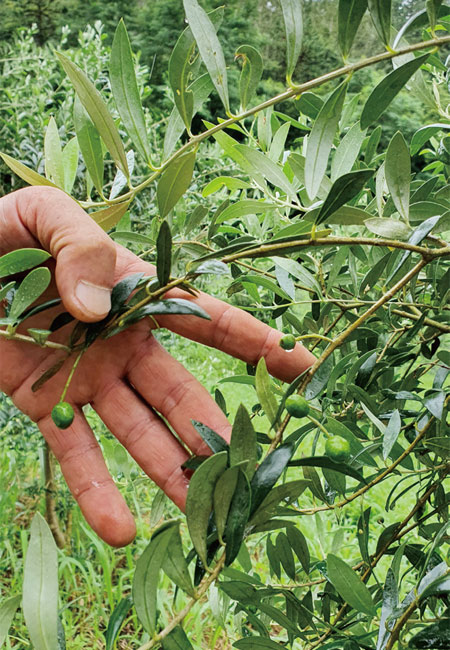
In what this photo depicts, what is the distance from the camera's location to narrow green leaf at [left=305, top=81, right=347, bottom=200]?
40 centimetres

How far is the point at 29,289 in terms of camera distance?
42cm

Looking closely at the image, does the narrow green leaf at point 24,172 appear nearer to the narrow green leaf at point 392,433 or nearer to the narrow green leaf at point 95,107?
the narrow green leaf at point 95,107

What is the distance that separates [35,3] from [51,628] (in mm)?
10047

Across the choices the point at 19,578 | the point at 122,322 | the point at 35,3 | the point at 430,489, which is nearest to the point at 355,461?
the point at 430,489

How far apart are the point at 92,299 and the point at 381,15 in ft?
0.96

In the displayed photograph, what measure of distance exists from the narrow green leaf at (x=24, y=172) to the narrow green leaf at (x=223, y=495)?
1.08 ft

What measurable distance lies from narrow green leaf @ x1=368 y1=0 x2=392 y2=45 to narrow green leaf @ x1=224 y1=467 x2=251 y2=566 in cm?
31

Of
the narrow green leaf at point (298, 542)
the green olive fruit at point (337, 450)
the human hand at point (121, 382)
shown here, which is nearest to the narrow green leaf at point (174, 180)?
the human hand at point (121, 382)

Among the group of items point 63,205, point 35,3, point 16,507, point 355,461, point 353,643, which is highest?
point 35,3

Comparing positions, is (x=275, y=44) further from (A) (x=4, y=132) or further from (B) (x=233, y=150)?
(B) (x=233, y=150)

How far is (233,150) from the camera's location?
528 mm

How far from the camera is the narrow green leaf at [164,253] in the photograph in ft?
1.27

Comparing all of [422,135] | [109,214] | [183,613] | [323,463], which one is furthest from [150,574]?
[422,135]

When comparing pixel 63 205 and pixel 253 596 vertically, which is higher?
pixel 63 205
